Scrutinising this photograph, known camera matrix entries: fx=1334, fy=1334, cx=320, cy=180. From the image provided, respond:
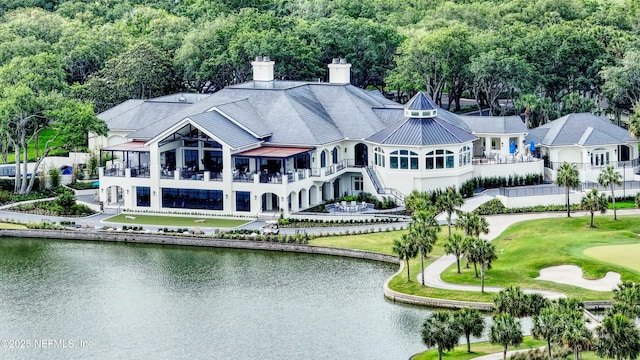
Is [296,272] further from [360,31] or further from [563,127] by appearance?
[360,31]

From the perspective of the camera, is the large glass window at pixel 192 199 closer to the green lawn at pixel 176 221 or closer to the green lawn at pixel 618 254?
the green lawn at pixel 176 221

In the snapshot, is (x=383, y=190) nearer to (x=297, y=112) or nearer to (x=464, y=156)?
(x=464, y=156)

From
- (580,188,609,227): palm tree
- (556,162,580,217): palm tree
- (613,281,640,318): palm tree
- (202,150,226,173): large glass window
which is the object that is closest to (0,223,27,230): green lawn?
(202,150,226,173): large glass window

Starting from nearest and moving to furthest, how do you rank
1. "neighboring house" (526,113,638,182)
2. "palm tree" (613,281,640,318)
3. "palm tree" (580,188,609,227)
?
"palm tree" (613,281,640,318) → "palm tree" (580,188,609,227) → "neighboring house" (526,113,638,182)

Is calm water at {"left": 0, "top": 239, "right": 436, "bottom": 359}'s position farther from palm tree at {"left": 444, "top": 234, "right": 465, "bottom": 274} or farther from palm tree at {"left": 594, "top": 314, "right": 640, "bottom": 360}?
palm tree at {"left": 594, "top": 314, "right": 640, "bottom": 360}

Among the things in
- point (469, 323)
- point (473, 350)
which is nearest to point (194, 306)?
point (473, 350)

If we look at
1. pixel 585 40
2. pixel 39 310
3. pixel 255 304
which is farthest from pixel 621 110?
pixel 39 310

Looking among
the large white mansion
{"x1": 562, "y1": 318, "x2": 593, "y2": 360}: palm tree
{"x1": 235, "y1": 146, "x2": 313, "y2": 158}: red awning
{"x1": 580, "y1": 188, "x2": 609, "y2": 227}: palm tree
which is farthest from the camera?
the large white mansion

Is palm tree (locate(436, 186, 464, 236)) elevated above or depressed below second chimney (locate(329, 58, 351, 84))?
below
